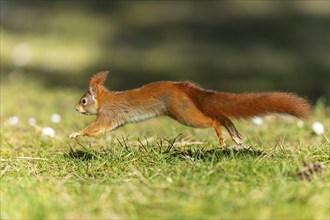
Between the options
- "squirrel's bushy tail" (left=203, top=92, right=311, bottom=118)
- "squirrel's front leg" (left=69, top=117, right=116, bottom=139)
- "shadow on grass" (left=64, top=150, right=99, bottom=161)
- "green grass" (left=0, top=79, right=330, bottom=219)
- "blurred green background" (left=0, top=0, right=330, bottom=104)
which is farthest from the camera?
"blurred green background" (left=0, top=0, right=330, bottom=104)

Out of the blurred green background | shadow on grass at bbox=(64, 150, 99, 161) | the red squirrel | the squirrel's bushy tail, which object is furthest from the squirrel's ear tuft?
the blurred green background

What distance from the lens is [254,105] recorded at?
12.8ft

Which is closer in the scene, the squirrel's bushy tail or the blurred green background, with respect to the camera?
the squirrel's bushy tail

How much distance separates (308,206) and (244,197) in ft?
0.98

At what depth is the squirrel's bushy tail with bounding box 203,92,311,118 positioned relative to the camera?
373 centimetres

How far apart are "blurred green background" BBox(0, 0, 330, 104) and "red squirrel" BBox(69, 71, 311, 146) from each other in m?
5.40

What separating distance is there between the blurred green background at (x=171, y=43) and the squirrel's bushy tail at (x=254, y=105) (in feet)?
18.7

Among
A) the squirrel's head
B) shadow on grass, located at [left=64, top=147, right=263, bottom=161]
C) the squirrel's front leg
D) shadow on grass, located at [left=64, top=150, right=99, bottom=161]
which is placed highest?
the squirrel's head

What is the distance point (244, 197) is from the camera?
3.08 metres

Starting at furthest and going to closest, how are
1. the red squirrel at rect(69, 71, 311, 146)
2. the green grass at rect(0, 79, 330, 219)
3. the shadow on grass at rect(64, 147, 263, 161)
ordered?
the shadow on grass at rect(64, 147, 263, 161), the red squirrel at rect(69, 71, 311, 146), the green grass at rect(0, 79, 330, 219)

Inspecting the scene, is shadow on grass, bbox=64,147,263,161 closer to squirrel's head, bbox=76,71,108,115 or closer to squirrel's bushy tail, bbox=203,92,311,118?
squirrel's bushy tail, bbox=203,92,311,118

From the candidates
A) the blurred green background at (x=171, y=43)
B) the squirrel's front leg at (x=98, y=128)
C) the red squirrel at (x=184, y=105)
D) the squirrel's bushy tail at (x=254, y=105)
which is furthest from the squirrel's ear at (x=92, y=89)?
the blurred green background at (x=171, y=43)

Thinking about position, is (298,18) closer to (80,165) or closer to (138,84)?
(138,84)

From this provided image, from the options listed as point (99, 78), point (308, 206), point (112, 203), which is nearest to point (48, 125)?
point (99, 78)
